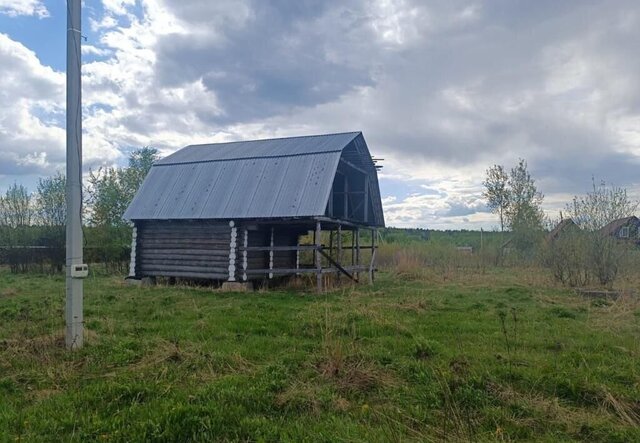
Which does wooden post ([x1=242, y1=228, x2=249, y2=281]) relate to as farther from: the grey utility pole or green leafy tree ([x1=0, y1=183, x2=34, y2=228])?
green leafy tree ([x1=0, y1=183, x2=34, y2=228])

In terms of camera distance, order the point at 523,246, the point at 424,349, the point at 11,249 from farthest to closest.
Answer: the point at 523,246
the point at 11,249
the point at 424,349

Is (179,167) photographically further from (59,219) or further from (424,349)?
(424,349)

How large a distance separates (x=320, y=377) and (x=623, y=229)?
1516 centimetres

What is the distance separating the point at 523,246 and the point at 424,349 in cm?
2521

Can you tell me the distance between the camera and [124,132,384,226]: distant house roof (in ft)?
47.3

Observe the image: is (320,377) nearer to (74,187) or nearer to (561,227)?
(74,187)

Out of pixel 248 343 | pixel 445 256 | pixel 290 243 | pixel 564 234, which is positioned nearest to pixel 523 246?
pixel 445 256

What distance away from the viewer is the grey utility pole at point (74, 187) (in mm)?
6387

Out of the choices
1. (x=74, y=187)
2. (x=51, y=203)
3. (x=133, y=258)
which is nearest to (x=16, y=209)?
(x=51, y=203)

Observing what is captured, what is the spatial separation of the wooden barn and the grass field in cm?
532

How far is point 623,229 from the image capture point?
16.1 m

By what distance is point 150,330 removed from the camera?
773cm

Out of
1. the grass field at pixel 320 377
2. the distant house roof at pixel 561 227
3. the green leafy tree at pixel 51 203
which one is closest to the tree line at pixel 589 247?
the distant house roof at pixel 561 227

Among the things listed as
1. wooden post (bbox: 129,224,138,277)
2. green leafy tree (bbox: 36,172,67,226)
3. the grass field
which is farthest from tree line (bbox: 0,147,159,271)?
the grass field
